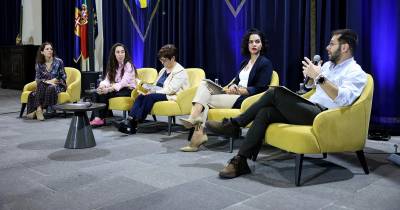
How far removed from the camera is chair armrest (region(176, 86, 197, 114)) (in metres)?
4.59

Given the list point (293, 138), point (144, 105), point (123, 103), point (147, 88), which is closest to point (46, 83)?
point (123, 103)

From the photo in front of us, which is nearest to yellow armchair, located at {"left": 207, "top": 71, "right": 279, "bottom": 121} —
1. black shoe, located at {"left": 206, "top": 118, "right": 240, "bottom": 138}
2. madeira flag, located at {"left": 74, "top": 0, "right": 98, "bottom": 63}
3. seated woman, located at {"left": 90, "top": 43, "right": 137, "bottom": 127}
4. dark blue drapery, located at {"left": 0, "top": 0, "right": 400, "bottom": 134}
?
black shoe, located at {"left": 206, "top": 118, "right": 240, "bottom": 138}

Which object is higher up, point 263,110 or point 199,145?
point 263,110

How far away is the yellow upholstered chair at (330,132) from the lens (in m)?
2.82

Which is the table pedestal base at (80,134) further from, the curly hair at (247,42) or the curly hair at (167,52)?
the curly hair at (247,42)

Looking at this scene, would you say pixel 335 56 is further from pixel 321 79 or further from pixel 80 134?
pixel 80 134

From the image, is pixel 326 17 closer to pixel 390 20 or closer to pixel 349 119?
pixel 390 20

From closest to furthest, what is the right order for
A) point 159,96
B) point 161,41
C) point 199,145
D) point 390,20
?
point 199,145 < point 390,20 < point 159,96 < point 161,41

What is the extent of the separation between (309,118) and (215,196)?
35.7 inches

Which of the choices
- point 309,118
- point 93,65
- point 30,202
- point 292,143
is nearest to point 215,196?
point 292,143

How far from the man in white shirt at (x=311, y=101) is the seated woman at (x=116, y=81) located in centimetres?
241

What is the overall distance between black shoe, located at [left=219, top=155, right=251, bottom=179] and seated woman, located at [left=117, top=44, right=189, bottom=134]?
1.77m

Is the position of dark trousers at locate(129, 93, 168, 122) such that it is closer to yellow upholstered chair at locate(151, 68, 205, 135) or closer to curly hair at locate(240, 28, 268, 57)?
yellow upholstered chair at locate(151, 68, 205, 135)

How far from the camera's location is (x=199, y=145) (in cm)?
389
